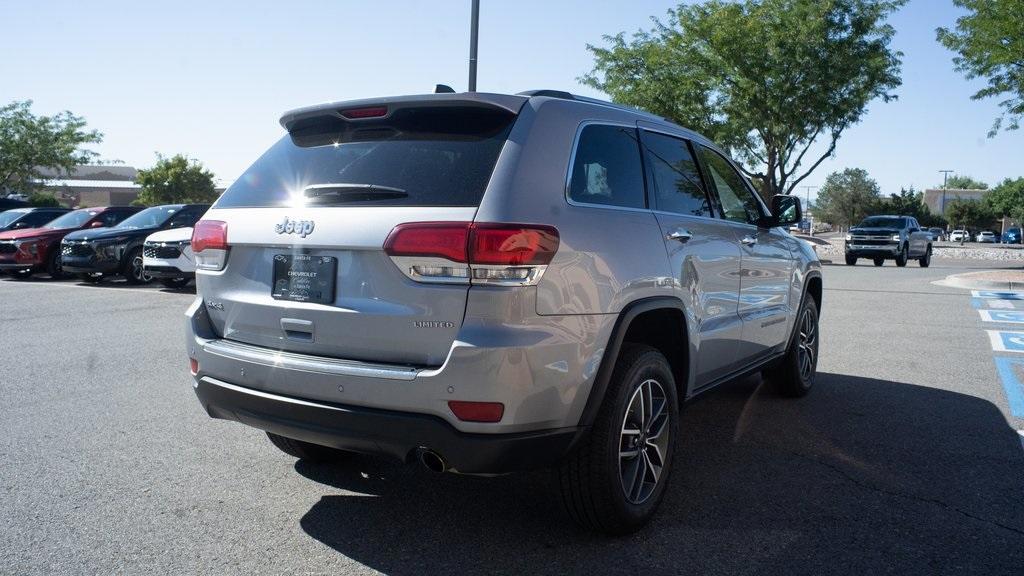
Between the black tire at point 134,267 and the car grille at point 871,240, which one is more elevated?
the car grille at point 871,240

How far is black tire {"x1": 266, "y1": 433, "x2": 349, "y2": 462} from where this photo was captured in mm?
4367

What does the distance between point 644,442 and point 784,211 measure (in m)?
2.54

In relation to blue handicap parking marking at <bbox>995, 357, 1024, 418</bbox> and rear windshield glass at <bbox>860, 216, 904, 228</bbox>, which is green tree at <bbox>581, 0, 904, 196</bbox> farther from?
blue handicap parking marking at <bbox>995, 357, 1024, 418</bbox>

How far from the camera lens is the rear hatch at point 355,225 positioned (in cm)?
306

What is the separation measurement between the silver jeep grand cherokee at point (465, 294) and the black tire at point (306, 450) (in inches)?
32.6

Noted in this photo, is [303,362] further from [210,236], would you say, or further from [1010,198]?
[1010,198]

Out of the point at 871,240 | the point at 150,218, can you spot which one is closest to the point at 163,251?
the point at 150,218

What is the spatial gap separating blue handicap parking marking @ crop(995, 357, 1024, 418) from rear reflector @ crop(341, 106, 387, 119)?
16.6 ft

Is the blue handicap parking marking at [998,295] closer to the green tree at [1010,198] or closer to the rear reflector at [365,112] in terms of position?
the rear reflector at [365,112]

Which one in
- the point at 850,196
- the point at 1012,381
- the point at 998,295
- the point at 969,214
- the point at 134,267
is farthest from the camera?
the point at 969,214

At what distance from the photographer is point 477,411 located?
295 centimetres

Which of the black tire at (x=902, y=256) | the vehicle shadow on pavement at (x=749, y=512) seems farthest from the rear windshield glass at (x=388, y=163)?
the black tire at (x=902, y=256)

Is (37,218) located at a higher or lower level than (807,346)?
higher

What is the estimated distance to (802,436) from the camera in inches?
206
